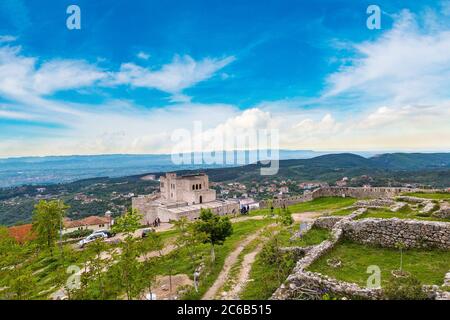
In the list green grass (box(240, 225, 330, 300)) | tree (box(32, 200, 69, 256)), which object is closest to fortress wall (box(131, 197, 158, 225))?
tree (box(32, 200, 69, 256))

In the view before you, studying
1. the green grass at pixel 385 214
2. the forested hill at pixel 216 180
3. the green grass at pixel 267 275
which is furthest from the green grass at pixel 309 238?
the forested hill at pixel 216 180

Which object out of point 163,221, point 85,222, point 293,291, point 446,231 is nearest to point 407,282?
point 293,291

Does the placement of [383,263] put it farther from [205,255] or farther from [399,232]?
[205,255]

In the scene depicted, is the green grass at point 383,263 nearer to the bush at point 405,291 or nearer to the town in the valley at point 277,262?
the town in the valley at point 277,262

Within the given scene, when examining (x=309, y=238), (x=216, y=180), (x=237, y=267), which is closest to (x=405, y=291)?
(x=309, y=238)
